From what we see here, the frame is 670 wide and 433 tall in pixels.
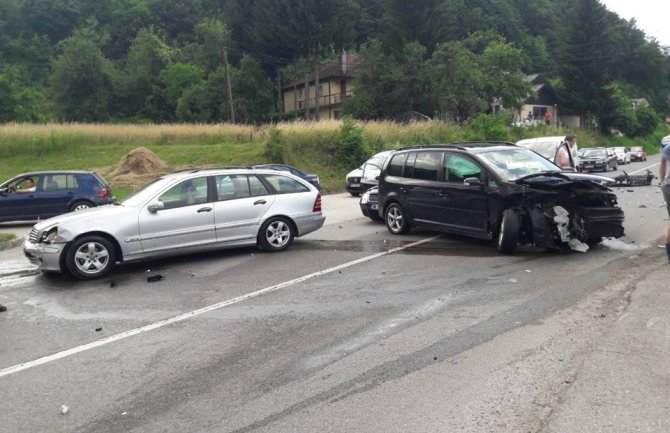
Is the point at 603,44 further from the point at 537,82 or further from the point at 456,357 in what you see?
the point at 456,357

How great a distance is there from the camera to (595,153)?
37.9m

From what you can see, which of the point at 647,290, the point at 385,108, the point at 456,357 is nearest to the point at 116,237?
the point at 456,357

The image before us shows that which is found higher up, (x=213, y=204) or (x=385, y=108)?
(x=385, y=108)

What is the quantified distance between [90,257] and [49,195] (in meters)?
9.42

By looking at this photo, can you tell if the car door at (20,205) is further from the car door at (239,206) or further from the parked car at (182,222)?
the car door at (239,206)

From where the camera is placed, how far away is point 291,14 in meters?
60.8

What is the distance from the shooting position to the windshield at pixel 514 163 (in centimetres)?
971

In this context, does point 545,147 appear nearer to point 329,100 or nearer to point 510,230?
point 510,230

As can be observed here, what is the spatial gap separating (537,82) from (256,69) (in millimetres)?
37968

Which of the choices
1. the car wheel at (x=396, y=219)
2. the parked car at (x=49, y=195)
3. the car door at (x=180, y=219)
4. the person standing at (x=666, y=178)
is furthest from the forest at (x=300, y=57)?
the person standing at (x=666, y=178)

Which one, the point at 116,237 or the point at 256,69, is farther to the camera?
the point at 256,69

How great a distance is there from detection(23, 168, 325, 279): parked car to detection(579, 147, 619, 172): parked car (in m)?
29.4

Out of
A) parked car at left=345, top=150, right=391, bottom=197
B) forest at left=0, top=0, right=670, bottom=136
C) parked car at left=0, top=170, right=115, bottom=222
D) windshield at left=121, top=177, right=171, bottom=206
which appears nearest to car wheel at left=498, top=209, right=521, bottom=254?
windshield at left=121, top=177, right=171, bottom=206

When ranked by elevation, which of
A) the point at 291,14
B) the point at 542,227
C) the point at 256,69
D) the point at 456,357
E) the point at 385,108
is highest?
the point at 291,14
